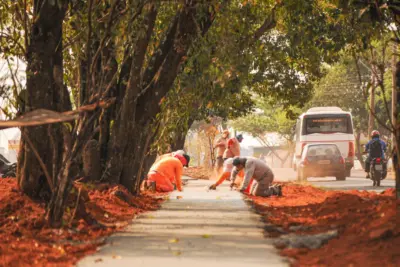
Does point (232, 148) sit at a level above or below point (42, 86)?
below

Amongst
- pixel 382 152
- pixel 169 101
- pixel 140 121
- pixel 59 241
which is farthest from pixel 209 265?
pixel 382 152

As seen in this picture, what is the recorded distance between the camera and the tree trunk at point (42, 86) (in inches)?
449

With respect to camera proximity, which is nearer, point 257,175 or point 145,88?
point 145,88

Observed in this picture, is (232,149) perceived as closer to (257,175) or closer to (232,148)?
(232,148)

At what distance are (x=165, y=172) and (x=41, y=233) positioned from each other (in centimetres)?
1106

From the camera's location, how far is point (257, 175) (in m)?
18.6

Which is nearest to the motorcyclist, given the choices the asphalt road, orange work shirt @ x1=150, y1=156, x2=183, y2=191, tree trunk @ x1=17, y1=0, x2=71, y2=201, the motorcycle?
the motorcycle

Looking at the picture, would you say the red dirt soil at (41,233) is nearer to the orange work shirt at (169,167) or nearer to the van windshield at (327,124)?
the orange work shirt at (169,167)

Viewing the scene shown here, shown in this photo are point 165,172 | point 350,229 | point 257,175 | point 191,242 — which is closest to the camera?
point 191,242

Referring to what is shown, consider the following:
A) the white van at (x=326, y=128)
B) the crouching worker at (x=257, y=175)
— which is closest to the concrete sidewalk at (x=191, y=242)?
the crouching worker at (x=257, y=175)

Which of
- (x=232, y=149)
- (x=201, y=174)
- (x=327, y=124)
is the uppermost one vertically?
(x=327, y=124)

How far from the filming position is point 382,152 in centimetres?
2516

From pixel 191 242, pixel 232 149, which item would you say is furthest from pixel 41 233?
pixel 232 149

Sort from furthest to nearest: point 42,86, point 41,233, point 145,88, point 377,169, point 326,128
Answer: point 326,128
point 377,169
point 145,88
point 42,86
point 41,233
